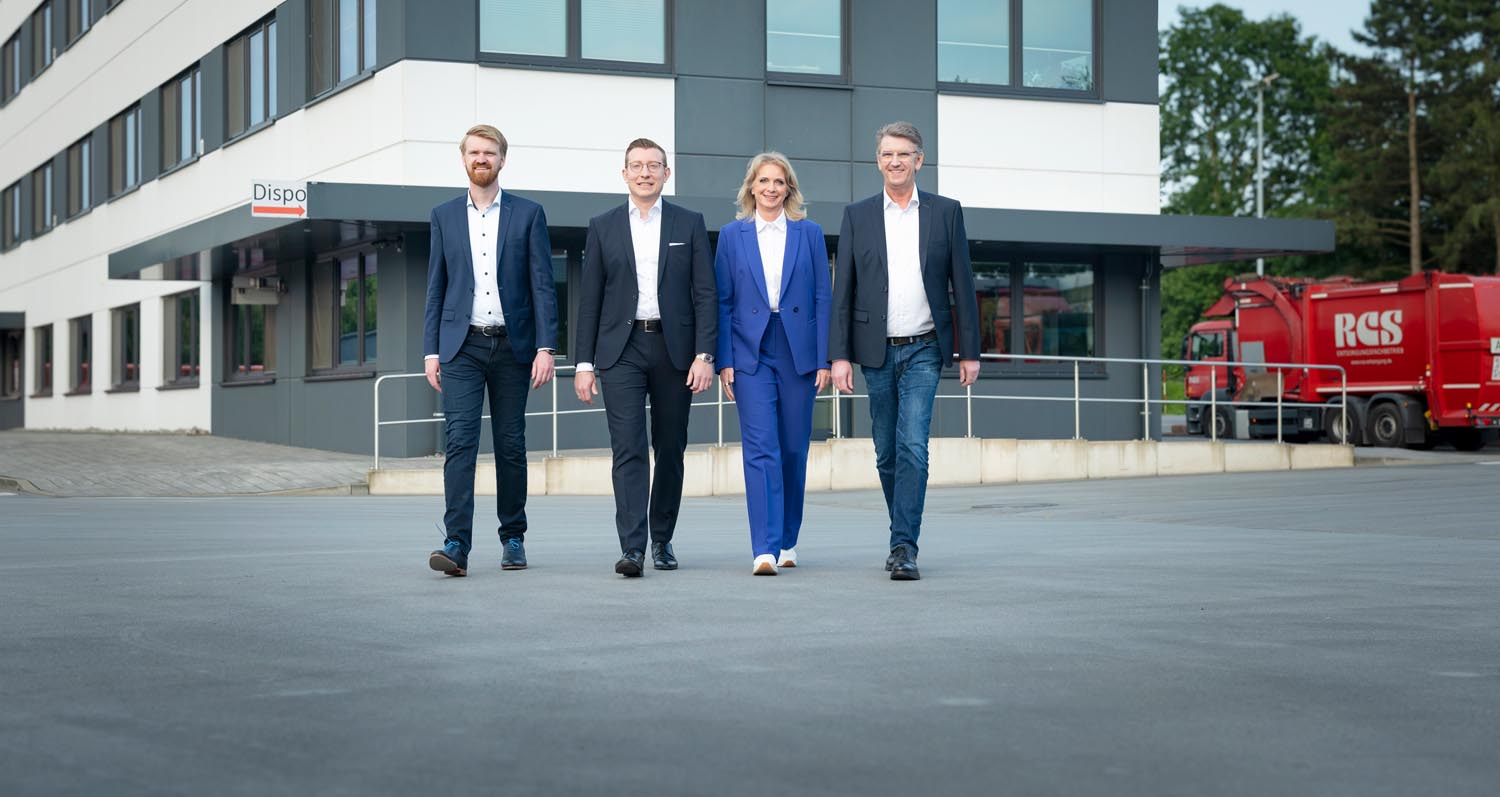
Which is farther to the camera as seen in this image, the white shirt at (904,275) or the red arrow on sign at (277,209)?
the red arrow on sign at (277,209)

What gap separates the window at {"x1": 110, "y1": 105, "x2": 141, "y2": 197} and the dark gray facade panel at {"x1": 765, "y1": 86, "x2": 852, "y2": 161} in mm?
14207

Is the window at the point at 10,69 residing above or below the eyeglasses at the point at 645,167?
above

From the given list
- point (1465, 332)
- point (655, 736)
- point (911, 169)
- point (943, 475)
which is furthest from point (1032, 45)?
point (655, 736)

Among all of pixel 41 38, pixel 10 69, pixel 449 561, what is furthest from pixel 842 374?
pixel 10 69

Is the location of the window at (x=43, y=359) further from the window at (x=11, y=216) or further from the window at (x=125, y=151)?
the window at (x=125, y=151)

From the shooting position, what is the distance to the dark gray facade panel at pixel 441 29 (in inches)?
794

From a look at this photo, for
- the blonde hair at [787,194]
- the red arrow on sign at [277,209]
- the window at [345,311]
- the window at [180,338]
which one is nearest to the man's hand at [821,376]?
the blonde hair at [787,194]

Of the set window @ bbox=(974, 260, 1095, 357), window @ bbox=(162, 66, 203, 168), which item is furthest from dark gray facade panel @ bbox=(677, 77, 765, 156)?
window @ bbox=(162, 66, 203, 168)

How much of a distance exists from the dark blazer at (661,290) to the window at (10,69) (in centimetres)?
3771

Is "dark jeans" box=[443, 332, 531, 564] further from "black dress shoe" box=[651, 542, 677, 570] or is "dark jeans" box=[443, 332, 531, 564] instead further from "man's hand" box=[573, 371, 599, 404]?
"black dress shoe" box=[651, 542, 677, 570]

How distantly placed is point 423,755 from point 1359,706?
7.88ft

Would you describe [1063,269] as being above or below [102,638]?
above

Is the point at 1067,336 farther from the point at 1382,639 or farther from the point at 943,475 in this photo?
the point at 1382,639

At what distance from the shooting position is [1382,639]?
5719mm
